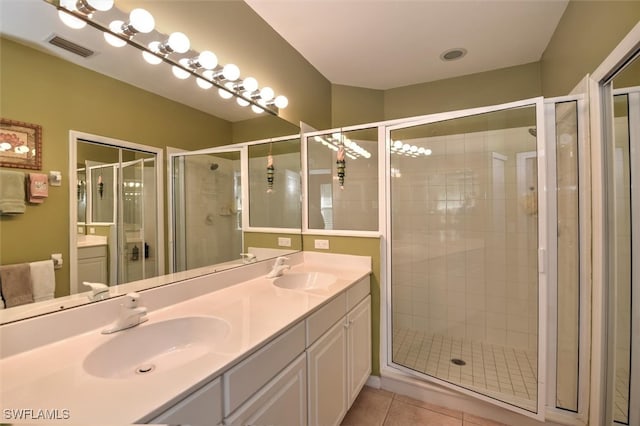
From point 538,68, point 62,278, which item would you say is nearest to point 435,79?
point 538,68

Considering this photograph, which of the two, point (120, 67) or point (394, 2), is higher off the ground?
point (394, 2)

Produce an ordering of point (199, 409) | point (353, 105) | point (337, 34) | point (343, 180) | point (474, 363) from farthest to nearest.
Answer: point (353, 105), point (343, 180), point (474, 363), point (337, 34), point (199, 409)

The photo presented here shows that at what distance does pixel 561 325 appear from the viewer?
1.64 meters

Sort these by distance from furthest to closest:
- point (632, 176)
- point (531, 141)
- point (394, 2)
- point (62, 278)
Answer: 1. point (531, 141)
2. point (394, 2)
3. point (632, 176)
4. point (62, 278)

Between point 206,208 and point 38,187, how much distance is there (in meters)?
0.73

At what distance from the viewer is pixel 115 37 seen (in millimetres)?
1142

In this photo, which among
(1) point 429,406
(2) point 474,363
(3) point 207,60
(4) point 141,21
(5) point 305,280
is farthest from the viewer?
(2) point 474,363

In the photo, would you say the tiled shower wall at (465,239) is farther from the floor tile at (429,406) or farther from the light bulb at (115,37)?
the light bulb at (115,37)

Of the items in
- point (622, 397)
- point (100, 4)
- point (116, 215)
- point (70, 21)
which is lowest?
point (622, 397)

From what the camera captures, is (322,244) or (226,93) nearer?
(226,93)

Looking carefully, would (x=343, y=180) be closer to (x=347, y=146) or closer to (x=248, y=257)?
(x=347, y=146)

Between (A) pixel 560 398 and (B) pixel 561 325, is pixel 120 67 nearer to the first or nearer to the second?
(B) pixel 561 325

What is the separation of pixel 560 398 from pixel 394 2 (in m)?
2.65

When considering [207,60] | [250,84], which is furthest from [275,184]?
[207,60]
